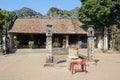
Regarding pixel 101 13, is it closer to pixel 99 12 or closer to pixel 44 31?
pixel 99 12

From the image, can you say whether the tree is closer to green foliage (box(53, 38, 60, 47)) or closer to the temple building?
the temple building

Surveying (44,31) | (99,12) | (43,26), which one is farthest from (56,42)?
(99,12)

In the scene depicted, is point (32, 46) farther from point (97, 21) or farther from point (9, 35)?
point (97, 21)

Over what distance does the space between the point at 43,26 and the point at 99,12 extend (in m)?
8.37

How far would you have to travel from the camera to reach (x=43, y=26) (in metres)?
36.6

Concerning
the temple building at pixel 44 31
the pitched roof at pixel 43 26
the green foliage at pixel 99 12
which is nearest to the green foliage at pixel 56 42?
the temple building at pixel 44 31

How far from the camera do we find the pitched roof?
3500 cm

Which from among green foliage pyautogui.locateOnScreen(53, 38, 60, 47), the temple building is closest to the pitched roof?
the temple building

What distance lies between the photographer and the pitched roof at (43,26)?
3500 centimetres

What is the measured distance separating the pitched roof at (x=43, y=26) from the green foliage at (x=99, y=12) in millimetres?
2038

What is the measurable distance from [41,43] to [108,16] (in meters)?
10.3

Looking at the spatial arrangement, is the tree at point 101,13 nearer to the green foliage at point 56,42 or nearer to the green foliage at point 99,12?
the green foliage at point 99,12

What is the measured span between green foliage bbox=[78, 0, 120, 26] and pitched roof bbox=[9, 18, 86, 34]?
2.04m

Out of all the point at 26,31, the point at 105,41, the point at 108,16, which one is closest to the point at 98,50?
the point at 105,41
